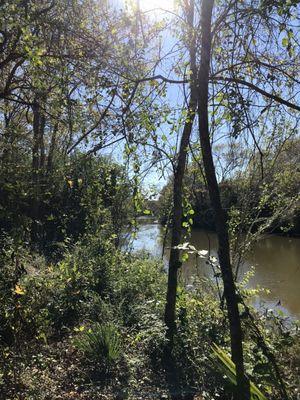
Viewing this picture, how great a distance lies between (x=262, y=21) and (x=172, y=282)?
335 cm

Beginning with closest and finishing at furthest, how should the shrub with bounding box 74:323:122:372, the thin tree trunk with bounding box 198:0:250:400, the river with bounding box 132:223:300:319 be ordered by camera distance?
the thin tree trunk with bounding box 198:0:250:400 < the shrub with bounding box 74:323:122:372 < the river with bounding box 132:223:300:319

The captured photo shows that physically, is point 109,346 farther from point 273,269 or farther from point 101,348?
point 273,269

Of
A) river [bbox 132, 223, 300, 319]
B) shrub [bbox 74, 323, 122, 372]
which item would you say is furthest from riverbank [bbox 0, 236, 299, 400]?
river [bbox 132, 223, 300, 319]

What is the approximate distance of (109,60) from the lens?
3.87m

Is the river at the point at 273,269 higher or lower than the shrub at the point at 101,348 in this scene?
lower

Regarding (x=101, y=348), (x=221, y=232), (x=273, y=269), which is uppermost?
(x=221, y=232)

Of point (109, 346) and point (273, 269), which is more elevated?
point (109, 346)

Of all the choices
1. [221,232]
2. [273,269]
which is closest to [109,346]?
[221,232]

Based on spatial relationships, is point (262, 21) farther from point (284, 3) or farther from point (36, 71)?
point (36, 71)

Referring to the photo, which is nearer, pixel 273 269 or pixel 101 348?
pixel 101 348

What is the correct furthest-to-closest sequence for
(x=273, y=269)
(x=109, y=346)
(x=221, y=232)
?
(x=273, y=269)
(x=109, y=346)
(x=221, y=232)

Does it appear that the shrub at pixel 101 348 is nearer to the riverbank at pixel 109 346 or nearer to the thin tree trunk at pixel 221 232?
the riverbank at pixel 109 346

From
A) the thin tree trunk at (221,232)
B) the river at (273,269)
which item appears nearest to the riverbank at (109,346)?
the thin tree trunk at (221,232)

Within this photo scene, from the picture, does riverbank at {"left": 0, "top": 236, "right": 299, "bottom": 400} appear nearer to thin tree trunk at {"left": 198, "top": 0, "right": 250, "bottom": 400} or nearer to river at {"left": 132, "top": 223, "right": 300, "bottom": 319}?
thin tree trunk at {"left": 198, "top": 0, "right": 250, "bottom": 400}
